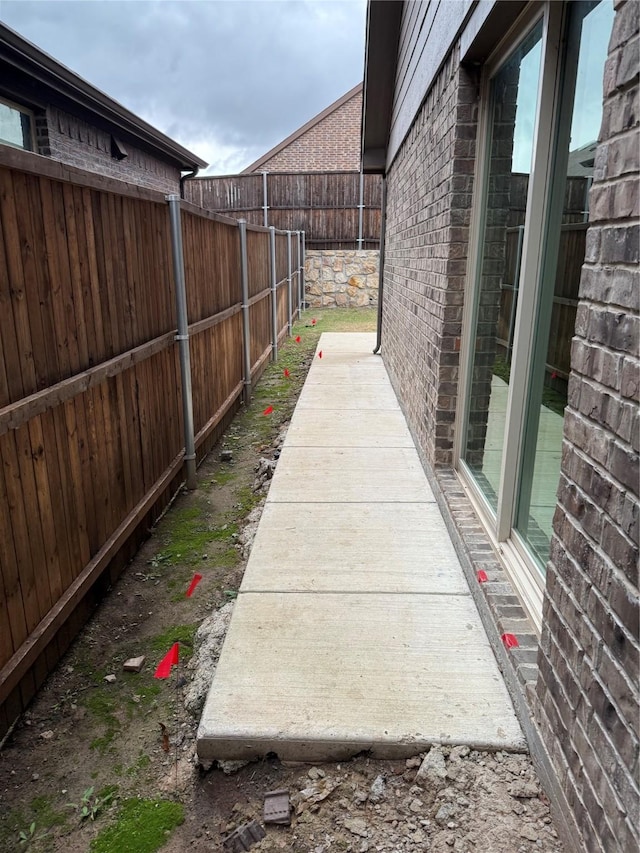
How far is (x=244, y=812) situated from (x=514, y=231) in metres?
2.76

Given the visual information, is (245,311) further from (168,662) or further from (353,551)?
(168,662)

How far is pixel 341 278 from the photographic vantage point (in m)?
18.5

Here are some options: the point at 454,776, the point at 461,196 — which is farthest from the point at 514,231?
the point at 454,776

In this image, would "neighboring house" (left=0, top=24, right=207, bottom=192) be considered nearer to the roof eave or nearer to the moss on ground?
the roof eave

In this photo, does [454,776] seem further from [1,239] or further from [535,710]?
[1,239]

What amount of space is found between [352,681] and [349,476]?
7.50 feet

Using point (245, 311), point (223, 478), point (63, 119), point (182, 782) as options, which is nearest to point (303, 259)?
point (63, 119)

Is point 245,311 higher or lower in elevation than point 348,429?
higher

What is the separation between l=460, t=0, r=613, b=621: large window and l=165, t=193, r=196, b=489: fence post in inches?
82.1

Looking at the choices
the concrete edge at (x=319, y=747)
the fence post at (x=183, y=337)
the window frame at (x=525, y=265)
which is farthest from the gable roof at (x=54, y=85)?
the concrete edge at (x=319, y=747)

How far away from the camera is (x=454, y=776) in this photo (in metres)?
Answer: 2.03

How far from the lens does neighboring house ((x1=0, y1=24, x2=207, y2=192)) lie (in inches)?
306

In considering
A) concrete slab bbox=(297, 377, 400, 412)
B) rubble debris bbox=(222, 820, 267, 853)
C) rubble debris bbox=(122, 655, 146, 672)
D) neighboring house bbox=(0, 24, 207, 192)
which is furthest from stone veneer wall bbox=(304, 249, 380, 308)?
rubble debris bbox=(222, 820, 267, 853)

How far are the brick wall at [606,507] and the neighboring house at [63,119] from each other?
543cm
